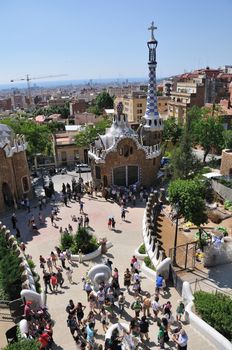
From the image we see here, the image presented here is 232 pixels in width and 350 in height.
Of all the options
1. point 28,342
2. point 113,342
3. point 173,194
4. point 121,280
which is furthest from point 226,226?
point 28,342

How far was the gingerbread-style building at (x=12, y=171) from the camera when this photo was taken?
29.4m

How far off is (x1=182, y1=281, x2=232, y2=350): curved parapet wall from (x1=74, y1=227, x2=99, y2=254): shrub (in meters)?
7.39

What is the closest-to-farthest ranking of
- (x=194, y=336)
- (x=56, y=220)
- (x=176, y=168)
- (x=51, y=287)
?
1. (x=194, y=336)
2. (x=51, y=287)
3. (x=56, y=220)
4. (x=176, y=168)

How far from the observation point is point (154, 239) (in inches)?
830

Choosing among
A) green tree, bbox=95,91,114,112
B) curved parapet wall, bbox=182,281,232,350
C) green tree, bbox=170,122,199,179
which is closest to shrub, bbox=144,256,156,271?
curved parapet wall, bbox=182,281,232,350

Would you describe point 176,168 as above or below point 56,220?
above

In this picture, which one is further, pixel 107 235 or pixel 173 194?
pixel 107 235

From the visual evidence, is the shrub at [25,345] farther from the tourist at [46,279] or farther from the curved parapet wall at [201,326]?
the curved parapet wall at [201,326]

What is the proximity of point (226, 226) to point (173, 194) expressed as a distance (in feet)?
25.4

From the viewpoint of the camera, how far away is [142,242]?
907 inches

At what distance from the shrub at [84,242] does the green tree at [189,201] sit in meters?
6.07

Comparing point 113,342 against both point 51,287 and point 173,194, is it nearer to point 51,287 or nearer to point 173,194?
point 51,287

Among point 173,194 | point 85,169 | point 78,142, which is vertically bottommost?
point 85,169

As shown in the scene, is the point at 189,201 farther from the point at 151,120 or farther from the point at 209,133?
the point at 209,133
